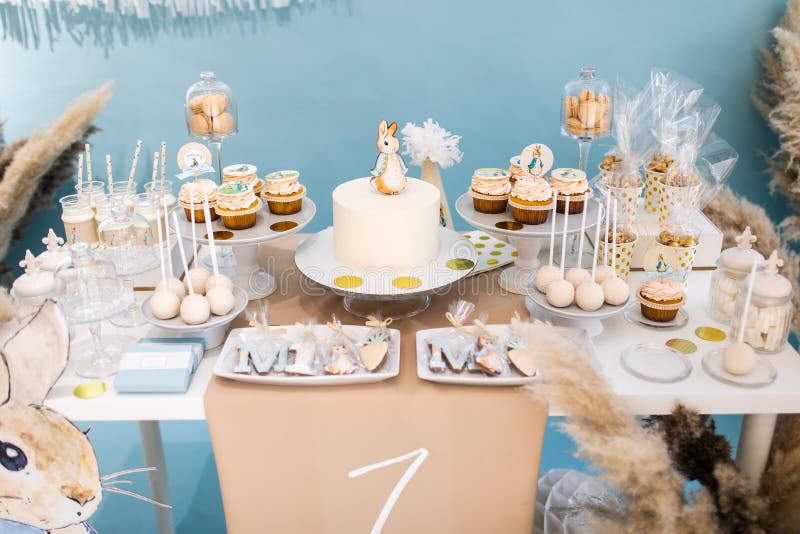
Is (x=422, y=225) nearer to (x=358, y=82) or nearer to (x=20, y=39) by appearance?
(x=358, y=82)

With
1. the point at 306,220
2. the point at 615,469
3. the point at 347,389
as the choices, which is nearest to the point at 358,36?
the point at 306,220

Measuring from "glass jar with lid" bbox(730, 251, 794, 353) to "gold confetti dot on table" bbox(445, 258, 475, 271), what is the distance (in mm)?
597

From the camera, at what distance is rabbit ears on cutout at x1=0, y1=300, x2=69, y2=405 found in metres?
1.48

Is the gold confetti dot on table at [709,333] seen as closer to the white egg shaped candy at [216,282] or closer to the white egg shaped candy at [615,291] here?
the white egg shaped candy at [615,291]

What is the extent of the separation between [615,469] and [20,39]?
285cm

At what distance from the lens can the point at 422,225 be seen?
5.88 feet

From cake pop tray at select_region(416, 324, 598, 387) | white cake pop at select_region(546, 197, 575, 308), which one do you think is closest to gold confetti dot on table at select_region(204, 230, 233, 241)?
cake pop tray at select_region(416, 324, 598, 387)

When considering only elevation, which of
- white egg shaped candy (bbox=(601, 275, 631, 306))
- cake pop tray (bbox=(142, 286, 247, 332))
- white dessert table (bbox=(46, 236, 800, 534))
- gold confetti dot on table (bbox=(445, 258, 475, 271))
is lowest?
white dessert table (bbox=(46, 236, 800, 534))

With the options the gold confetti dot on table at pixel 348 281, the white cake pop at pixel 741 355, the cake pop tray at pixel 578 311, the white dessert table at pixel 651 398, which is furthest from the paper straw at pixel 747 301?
the gold confetti dot on table at pixel 348 281

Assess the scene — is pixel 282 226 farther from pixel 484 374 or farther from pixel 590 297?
pixel 590 297

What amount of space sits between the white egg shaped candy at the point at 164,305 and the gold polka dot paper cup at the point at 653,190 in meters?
1.33

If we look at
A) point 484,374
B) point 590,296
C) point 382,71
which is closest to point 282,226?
point 484,374

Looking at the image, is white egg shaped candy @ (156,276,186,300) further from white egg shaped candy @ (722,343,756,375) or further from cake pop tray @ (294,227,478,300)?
white egg shaped candy @ (722,343,756,375)

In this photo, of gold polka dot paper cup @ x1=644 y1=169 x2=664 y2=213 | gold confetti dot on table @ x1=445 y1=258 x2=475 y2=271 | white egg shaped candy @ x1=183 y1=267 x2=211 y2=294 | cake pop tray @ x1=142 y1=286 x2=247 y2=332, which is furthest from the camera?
gold polka dot paper cup @ x1=644 y1=169 x2=664 y2=213
